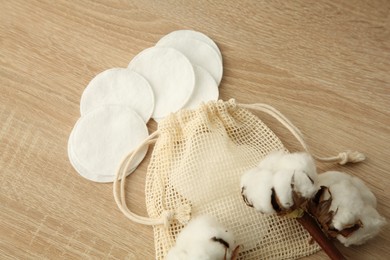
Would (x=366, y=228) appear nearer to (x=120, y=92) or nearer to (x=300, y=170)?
(x=300, y=170)

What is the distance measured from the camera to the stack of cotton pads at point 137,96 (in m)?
0.72

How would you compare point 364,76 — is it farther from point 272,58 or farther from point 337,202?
point 337,202

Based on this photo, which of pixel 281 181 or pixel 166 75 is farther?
pixel 166 75

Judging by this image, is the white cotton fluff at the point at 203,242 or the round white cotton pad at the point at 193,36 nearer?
the white cotton fluff at the point at 203,242

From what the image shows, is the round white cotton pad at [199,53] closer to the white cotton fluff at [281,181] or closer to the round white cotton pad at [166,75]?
the round white cotton pad at [166,75]

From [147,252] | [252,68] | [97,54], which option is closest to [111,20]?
[97,54]

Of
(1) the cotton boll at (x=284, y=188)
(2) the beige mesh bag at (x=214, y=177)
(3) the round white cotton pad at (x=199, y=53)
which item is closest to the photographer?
(1) the cotton boll at (x=284, y=188)

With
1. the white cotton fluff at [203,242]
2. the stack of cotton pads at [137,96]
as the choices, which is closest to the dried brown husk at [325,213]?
the white cotton fluff at [203,242]

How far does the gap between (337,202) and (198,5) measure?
17.9 inches

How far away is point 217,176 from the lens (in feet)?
2.17

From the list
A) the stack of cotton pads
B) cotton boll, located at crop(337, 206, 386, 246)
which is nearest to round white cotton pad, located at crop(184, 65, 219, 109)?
the stack of cotton pads

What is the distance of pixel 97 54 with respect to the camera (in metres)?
0.79

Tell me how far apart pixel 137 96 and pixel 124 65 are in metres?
0.08

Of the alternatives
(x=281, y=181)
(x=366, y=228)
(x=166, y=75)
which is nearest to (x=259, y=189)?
(x=281, y=181)
